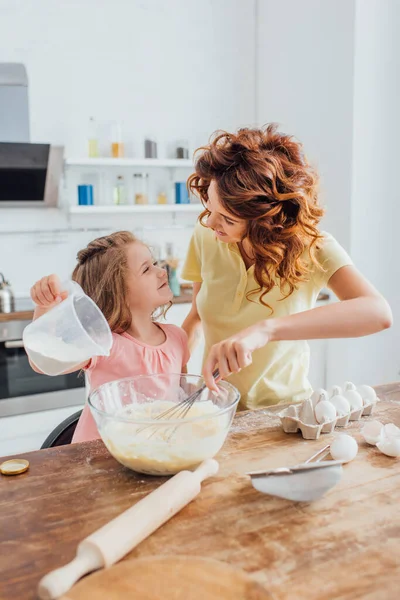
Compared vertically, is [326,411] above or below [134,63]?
below

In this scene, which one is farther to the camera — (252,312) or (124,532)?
(252,312)

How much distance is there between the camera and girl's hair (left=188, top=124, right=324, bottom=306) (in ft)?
4.11

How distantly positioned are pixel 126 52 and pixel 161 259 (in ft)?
3.77

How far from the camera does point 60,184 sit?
3.06m

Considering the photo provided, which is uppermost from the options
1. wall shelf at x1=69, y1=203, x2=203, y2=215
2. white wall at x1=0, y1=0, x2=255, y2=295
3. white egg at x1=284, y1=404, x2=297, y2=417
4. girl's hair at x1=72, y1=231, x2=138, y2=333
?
white wall at x1=0, y1=0, x2=255, y2=295

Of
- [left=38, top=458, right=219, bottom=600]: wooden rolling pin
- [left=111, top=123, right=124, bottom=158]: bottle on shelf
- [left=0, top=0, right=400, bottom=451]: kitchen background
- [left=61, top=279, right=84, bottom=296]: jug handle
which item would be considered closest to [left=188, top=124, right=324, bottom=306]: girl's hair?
[left=61, top=279, right=84, bottom=296]: jug handle

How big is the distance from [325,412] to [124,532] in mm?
537

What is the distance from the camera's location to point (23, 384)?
2.65 m

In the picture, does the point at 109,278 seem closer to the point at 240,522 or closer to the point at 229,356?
the point at 229,356

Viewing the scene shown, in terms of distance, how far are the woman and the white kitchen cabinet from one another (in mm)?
1364

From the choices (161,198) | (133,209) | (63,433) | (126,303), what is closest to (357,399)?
(126,303)

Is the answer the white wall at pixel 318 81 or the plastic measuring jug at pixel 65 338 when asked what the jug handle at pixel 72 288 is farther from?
the white wall at pixel 318 81

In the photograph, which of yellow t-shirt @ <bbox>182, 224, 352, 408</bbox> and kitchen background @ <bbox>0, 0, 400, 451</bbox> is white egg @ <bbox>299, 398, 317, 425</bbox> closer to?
yellow t-shirt @ <bbox>182, 224, 352, 408</bbox>

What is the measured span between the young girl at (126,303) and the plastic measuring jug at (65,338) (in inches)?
11.4
